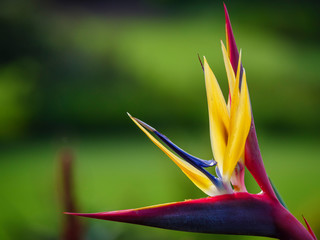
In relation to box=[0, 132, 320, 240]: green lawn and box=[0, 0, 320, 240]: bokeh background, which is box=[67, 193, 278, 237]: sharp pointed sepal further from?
box=[0, 0, 320, 240]: bokeh background

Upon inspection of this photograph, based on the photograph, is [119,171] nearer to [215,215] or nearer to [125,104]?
[125,104]

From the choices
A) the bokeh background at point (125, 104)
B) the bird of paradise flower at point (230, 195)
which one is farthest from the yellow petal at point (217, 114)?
the bokeh background at point (125, 104)

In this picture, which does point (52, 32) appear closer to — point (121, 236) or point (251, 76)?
point (251, 76)

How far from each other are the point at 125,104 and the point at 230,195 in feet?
14.2

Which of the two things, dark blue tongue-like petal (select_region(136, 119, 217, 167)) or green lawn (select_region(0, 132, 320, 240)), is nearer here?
dark blue tongue-like petal (select_region(136, 119, 217, 167))

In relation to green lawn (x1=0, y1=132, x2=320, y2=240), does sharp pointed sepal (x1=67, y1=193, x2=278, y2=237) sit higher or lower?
higher

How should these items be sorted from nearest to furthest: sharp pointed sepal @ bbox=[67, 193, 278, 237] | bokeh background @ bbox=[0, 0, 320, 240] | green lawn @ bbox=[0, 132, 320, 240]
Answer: sharp pointed sepal @ bbox=[67, 193, 278, 237] < green lawn @ bbox=[0, 132, 320, 240] < bokeh background @ bbox=[0, 0, 320, 240]

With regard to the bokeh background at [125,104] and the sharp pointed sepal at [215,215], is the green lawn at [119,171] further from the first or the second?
the sharp pointed sepal at [215,215]

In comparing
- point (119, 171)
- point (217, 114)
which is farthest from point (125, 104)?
point (217, 114)

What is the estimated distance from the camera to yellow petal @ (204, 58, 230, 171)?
60cm

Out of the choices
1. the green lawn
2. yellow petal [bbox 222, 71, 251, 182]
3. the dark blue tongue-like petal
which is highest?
yellow petal [bbox 222, 71, 251, 182]

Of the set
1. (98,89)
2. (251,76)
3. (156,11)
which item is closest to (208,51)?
(251,76)

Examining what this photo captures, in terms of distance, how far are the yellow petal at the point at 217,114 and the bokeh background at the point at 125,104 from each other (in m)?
2.66

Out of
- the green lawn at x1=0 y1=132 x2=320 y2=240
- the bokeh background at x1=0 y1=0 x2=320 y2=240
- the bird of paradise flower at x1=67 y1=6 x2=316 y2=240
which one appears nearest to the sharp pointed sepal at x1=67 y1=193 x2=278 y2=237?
the bird of paradise flower at x1=67 y1=6 x2=316 y2=240
